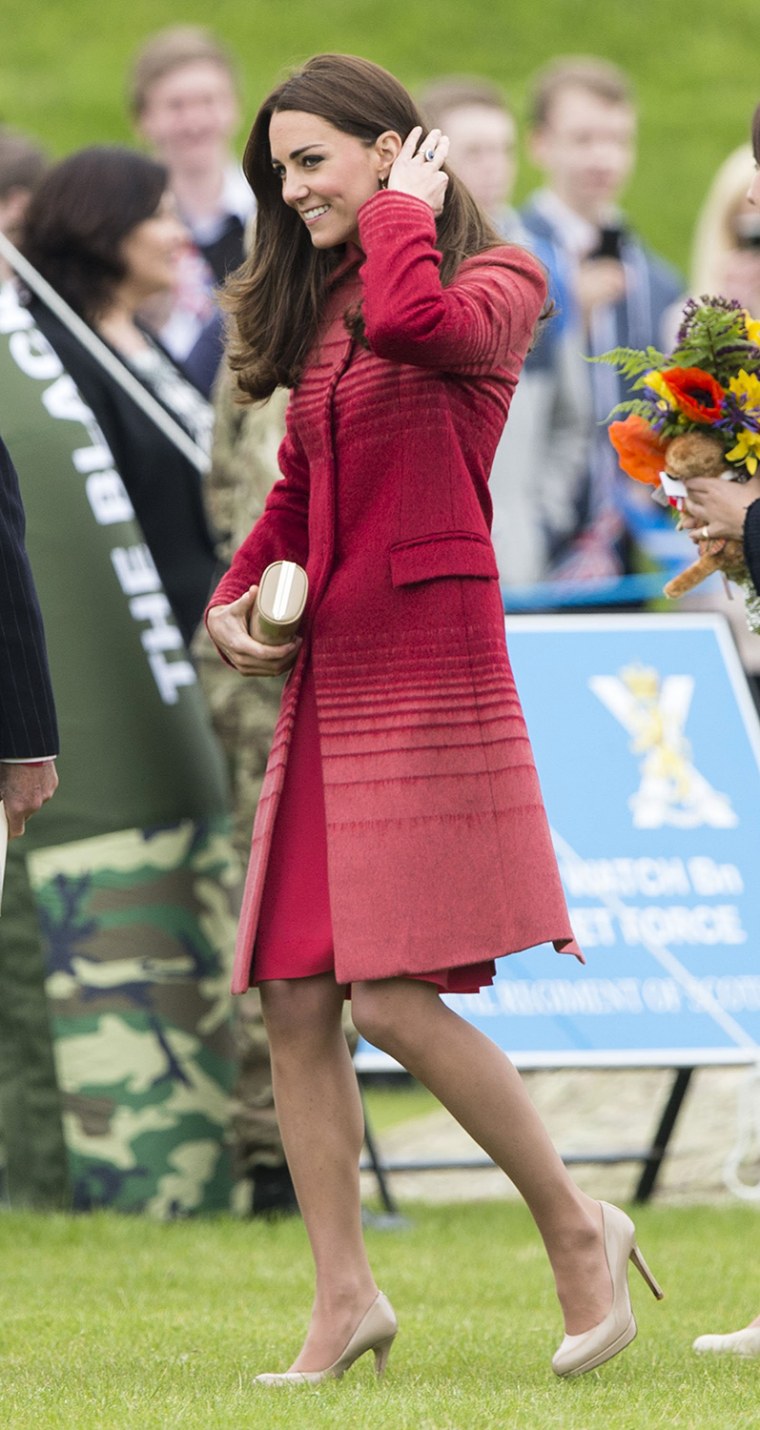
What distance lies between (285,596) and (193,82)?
6.15 meters

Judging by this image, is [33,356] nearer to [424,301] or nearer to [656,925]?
[656,925]

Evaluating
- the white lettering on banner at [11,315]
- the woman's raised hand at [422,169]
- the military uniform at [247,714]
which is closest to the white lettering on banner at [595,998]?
the military uniform at [247,714]

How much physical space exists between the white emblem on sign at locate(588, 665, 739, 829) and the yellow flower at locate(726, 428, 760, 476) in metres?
2.54

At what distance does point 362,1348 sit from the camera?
3.94m

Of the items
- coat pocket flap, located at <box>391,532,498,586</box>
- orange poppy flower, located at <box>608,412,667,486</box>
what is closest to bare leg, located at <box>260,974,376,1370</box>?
coat pocket flap, located at <box>391,532,498,586</box>

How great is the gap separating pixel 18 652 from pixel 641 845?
2.96 m

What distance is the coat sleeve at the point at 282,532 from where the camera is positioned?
412 cm

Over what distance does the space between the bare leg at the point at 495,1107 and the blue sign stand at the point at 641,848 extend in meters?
2.24

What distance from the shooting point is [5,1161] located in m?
5.98

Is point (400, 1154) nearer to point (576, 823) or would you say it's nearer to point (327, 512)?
point (576, 823)

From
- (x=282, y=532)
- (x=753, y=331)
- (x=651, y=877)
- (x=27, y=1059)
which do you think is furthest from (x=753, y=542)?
(x=27, y=1059)

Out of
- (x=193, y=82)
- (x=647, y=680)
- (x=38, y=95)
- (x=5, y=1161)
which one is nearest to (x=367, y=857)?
(x=5, y=1161)

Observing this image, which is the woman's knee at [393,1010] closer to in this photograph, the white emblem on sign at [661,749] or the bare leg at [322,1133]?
the bare leg at [322,1133]

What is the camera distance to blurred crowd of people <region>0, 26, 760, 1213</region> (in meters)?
5.93
